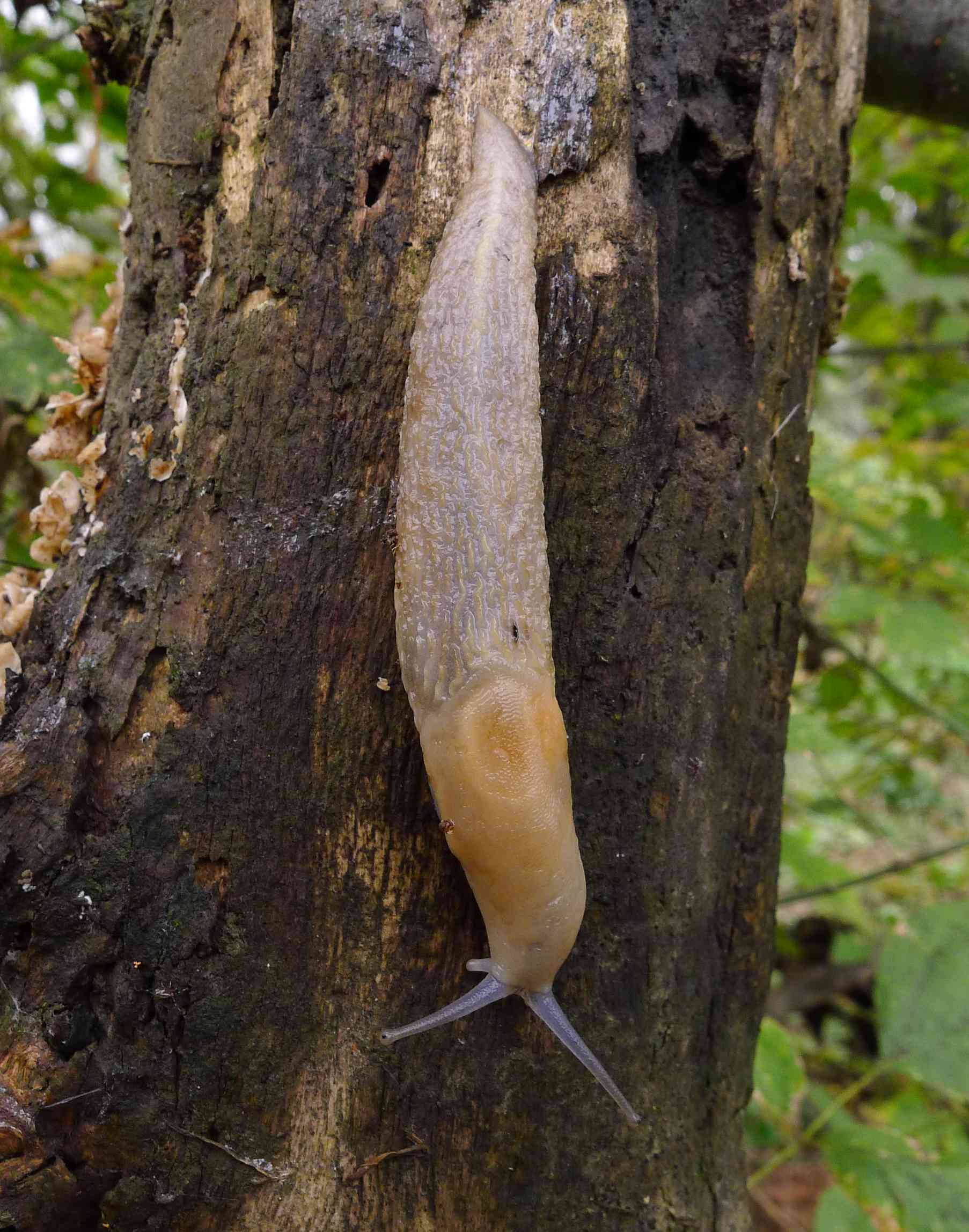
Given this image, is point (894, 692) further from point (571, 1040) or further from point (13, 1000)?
point (13, 1000)

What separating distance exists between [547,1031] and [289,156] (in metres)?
2.10

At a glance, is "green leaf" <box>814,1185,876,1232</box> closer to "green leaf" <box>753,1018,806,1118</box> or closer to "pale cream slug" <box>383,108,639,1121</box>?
"green leaf" <box>753,1018,806,1118</box>

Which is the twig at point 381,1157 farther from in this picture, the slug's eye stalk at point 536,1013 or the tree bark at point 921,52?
the tree bark at point 921,52

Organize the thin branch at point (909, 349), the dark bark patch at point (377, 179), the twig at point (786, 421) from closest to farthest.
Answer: the dark bark patch at point (377, 179)
the twig at point (786, 421)
the thin branch at point (909, 349)

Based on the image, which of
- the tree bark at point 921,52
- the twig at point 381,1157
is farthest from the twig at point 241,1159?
the tree bark at point 921,52

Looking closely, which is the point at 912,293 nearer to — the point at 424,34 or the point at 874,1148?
the point at 424,34

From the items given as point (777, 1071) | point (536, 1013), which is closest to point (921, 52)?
point (536, 1013)

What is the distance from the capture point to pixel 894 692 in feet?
12.4

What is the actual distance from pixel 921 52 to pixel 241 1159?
4.11 metres

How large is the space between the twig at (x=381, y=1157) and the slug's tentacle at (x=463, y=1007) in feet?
0.71

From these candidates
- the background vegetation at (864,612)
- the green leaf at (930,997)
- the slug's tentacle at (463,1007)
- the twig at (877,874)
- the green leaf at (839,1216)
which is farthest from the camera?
the twig at (877,874)

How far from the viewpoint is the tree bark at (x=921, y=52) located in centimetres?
286

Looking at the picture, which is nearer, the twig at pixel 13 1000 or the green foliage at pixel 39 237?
the twig at pixel 13 1000

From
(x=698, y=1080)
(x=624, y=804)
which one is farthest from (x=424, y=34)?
(x=698, y=1080)
